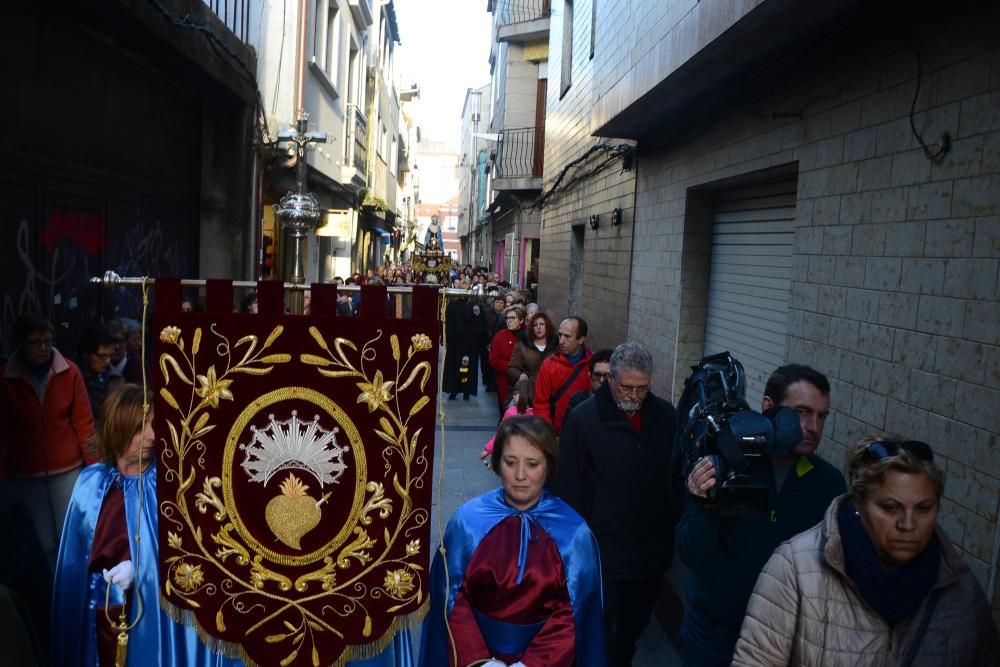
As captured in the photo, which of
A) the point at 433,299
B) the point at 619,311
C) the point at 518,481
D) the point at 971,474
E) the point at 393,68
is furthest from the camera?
the point at 393,68

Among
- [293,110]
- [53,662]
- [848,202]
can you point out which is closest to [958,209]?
[848,202]

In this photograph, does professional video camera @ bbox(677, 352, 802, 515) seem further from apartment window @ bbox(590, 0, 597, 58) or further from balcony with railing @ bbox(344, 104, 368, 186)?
balcony with railing @ bbox(344, 104, 368, 186)

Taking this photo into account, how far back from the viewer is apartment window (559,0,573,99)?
14852mm

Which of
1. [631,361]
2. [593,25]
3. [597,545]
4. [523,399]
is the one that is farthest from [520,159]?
[597,545]

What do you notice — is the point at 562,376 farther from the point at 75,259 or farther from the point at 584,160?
the point at 584,160

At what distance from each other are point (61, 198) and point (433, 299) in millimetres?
5249

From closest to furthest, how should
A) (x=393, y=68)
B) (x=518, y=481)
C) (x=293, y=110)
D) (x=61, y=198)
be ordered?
1. (x=518, y=481)
2. (x=61, y=198)
3. (x=293, y=110)
4. (x=393, y=68)

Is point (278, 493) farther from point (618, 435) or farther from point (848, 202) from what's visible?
point (848, 202)

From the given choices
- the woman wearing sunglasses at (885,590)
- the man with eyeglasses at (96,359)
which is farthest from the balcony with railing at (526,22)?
the woman wearing sunglasses at (885,590)

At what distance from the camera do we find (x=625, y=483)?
13.1ft

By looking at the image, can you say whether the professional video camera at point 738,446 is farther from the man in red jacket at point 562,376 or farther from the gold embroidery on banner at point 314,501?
the man in red jacket at point 562,376

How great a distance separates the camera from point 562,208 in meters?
15.8

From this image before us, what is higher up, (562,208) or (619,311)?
(562,208)

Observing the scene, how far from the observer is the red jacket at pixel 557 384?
5.80 m
